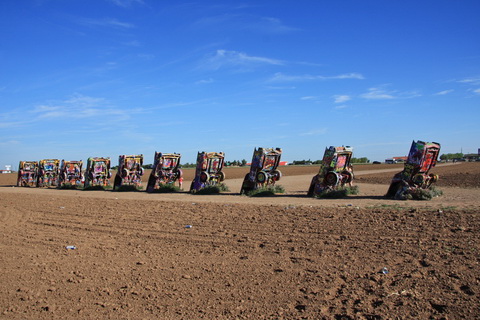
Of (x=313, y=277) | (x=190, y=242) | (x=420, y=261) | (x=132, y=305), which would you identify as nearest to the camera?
(x=132, y=305)

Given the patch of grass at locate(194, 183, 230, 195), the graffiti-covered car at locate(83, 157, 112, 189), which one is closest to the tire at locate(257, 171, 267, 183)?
the patch of grass at locate(194, 183, 230, 195)

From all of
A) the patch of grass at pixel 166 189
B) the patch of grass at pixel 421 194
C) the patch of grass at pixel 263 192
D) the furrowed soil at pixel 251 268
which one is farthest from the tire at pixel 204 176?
the furrowed soil at pixel 251 268

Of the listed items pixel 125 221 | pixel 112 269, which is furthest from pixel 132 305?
pixel 125 221

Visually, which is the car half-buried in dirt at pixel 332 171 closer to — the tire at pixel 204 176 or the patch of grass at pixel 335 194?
the patch of grass at pixel 335 194

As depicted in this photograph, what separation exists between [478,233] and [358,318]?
5.64 metres

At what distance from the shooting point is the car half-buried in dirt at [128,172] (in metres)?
31.0

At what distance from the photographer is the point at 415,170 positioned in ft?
62.0

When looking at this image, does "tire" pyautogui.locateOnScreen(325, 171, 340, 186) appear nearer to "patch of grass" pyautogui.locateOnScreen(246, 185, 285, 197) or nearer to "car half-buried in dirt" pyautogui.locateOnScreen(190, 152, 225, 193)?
"patch of grass" pyautogui.locateOnScreen(246, 185, 285, 197)

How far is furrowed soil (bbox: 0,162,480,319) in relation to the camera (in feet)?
19.9

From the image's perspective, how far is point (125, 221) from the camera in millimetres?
13789

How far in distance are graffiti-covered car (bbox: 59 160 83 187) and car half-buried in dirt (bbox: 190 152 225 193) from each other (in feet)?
48.8

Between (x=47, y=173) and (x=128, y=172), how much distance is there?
1334cm

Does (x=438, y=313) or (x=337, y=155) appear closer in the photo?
(x=438, y=313)

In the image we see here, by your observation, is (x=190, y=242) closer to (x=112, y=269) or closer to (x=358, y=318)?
(x=112, y=269)
